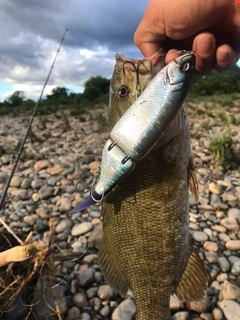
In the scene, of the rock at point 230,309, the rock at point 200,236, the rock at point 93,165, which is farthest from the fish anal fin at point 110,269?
the rock at point 93,165

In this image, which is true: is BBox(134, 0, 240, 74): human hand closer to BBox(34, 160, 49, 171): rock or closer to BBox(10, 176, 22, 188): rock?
BBox(10, 176, 22, 188): rock

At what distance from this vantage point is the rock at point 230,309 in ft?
12.8

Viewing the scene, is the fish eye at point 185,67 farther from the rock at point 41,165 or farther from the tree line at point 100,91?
the tree line at point 100,91

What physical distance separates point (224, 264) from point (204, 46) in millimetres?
3012

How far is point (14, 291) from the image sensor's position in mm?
3617

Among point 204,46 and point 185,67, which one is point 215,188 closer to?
point 204,46

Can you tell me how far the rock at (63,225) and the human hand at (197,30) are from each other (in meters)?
3.38

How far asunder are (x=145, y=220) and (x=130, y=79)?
3.04ft

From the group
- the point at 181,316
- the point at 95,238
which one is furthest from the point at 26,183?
the point at 181,316

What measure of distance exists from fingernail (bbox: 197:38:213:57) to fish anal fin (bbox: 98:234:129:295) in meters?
1.65

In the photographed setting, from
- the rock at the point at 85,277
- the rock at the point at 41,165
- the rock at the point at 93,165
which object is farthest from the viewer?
the rock at the point at 41,165

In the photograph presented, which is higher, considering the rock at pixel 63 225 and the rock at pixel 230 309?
the rock at pixel 63 225

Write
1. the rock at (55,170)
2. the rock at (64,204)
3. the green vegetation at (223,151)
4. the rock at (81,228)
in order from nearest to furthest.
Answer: the rock at (81,228) < the rock at (64,204) < the green vegetation at (223,151) < the rock at (55,170)

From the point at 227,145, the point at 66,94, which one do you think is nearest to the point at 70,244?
the point at 227,145
